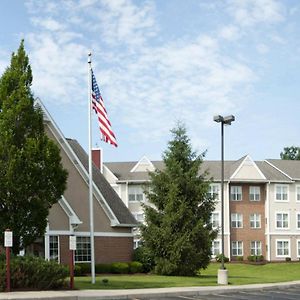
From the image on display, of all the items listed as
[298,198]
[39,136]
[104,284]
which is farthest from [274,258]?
[39,136]

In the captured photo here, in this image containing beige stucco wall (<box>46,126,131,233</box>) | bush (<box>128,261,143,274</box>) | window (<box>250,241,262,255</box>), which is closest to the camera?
bush (<box>128,261,143,274</box>)

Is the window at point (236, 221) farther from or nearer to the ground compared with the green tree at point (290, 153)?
nearer to the ground

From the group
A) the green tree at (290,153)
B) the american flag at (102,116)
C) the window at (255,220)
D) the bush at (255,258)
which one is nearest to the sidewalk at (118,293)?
the american flag at (102,116)

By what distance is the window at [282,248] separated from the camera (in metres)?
67.3

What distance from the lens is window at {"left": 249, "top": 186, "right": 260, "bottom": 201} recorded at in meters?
67.6

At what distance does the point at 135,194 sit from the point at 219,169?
961 centimetres

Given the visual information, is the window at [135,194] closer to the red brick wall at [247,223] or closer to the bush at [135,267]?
the red brick wall at [247,223]

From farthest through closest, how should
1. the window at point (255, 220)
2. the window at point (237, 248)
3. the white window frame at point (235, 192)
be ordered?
the window at point (255, 220) → the white window frame at point (235, 192) → the window at point (237, 248)

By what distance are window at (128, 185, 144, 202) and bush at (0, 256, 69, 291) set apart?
44.7 meters

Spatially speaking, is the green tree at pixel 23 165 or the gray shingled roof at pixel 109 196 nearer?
the green tree at pixel 23 165

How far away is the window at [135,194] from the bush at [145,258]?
1079 inches

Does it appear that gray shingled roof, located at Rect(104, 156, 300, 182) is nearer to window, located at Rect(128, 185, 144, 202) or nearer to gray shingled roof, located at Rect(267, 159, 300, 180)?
gray shingled roof, located at Rect(267, 159, 300, 180)

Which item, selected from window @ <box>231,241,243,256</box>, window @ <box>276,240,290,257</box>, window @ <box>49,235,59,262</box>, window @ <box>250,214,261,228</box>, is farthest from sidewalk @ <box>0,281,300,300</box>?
window @ <box>276,240,290,257</box>

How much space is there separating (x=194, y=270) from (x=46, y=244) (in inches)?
323
